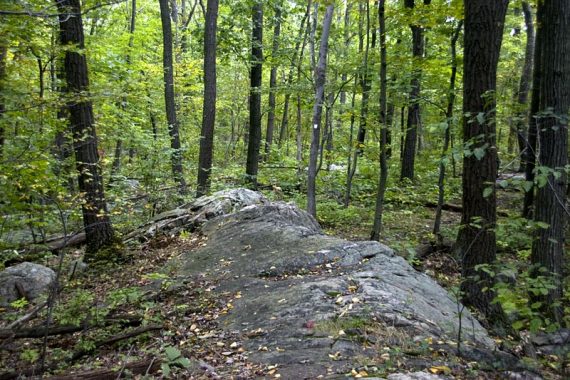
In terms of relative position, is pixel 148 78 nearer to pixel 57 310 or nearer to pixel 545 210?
pixel 57 310

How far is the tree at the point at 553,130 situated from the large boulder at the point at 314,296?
154cm

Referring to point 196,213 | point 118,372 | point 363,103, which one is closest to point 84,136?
point 196,213

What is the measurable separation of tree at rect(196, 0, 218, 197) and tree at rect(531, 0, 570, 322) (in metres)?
8.25

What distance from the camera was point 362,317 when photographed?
4148mm

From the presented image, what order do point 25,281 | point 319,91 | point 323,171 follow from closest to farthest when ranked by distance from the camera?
point 25,281, point 319,91, point 323,171

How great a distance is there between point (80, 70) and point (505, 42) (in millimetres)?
18427

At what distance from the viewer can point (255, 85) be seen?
1301 centimetres

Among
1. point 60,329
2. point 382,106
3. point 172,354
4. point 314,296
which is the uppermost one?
point 382,106

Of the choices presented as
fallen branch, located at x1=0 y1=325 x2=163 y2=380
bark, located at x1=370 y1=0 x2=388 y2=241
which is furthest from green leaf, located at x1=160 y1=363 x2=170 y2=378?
bark, located at x1=370 y1=0 x2=388 y2=241

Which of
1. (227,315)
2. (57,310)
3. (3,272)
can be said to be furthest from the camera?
(3,272)

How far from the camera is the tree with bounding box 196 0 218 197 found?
1144 centimetres

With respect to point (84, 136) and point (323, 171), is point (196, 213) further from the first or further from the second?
point (323, 171)

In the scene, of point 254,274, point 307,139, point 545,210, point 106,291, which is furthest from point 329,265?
point 307,139

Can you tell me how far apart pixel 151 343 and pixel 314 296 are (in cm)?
187
